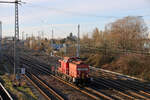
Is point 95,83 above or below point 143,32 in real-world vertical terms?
below

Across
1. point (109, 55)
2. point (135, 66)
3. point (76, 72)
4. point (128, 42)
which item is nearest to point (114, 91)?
point (76, 72)

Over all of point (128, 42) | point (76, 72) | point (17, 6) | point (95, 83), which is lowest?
point (95, 83)

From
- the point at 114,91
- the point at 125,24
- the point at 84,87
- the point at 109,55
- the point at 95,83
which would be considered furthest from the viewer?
the point at 125,24

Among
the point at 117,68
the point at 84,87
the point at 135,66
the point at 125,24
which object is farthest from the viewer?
the point at 125,24

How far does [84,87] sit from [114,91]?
343 centimetres

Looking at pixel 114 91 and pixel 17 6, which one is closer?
pixel 114 91

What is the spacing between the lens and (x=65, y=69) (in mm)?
25031

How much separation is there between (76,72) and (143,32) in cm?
2938

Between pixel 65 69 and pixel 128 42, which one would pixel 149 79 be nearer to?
pixel 65 69

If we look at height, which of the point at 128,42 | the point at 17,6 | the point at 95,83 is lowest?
the point at 95,83

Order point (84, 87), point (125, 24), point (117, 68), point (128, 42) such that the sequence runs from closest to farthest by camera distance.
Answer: point (84, 87)
point (117, 68)
point (128, 42)
point (125, 24)

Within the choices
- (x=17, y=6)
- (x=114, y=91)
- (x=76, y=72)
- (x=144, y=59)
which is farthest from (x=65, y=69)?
(x=144, y=59)

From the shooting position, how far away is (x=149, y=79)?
26.1m

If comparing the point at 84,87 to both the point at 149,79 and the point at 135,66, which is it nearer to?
the point at 149,79
